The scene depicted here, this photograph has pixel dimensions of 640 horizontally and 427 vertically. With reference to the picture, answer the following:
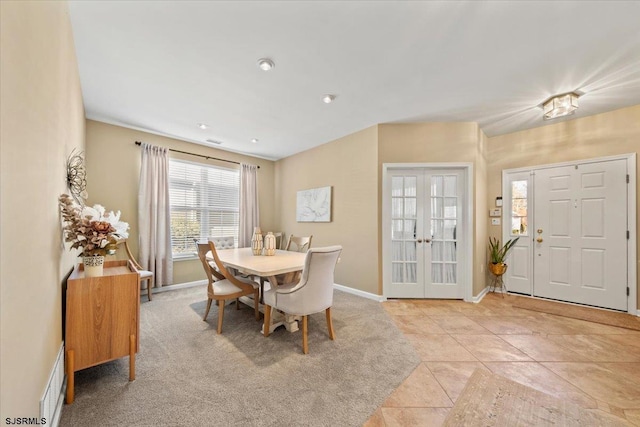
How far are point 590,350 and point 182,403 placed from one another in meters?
3.52

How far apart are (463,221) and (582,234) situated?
1587 millimetres

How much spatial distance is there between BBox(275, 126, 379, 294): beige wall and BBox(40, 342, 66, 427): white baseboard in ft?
10.6

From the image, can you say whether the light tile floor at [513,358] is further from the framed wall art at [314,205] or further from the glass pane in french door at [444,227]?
the framed wall art at [314,205]

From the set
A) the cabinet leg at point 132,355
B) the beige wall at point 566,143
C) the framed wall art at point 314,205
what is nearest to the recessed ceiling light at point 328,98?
the framed wall art at point 314,205

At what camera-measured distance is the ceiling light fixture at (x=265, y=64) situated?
209cm

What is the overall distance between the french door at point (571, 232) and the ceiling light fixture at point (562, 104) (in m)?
1.14

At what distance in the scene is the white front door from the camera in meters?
3.05

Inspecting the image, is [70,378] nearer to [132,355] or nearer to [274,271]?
[132,355]

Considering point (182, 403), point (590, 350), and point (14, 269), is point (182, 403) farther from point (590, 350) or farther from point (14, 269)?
point (590, 350)

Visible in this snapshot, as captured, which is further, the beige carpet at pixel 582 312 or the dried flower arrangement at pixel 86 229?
the beige carpet at pixel 582 312

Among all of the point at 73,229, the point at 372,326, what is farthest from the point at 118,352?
the point at 372,326

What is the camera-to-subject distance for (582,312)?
303 centimetres

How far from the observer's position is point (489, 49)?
6.48 ft

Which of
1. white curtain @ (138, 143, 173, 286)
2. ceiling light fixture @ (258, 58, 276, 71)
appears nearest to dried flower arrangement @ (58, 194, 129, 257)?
ceiling light fixture @ (258, 58, 276, 71)
